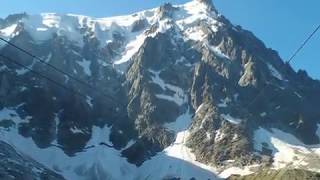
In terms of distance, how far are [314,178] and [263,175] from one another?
20710mm

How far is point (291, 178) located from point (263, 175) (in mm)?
15806

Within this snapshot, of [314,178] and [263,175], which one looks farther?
[263,175]

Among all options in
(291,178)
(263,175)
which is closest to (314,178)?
(291,178)

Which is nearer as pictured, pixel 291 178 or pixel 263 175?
pixel 291 178

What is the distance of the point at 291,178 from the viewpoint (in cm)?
17838

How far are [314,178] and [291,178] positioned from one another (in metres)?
6.45

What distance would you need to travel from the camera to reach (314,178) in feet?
577

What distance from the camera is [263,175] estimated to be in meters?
193

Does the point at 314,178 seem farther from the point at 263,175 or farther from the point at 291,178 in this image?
the point at 263,175
